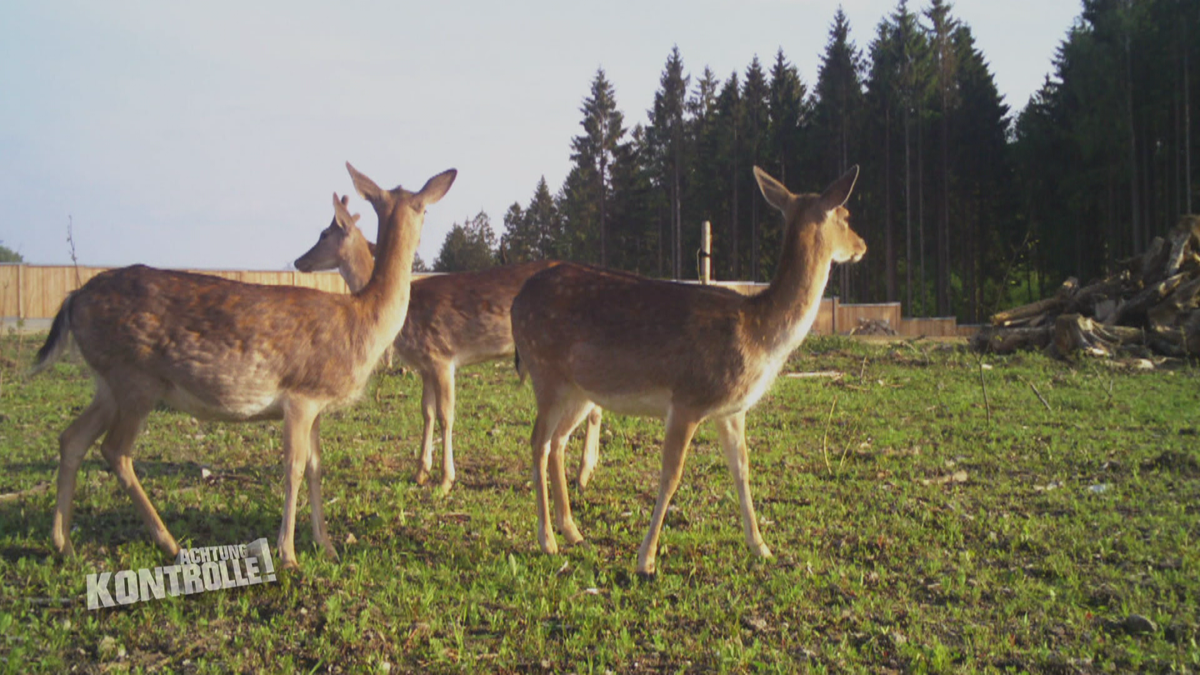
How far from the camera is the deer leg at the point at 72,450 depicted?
17.4 feet

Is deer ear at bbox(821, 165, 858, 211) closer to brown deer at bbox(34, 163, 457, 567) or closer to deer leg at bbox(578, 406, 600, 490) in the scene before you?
deer leg at bbox(578, 406, 600, 490)

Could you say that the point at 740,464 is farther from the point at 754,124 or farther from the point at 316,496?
the point at 754,124

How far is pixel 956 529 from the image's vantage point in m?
6.16

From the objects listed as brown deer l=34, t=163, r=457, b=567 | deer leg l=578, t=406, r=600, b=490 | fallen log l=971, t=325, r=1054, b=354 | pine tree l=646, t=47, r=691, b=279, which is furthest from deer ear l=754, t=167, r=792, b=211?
pine tree l=646, t=47, r=691, b=279

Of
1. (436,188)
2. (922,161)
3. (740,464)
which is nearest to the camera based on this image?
(740,464)

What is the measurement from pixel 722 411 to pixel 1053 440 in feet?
17.2

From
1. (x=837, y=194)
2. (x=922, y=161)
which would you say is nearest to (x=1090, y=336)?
(x=837, y=194)

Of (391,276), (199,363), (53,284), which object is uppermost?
(53,284)

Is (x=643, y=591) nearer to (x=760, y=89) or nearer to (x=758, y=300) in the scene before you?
(x=758, y=300)

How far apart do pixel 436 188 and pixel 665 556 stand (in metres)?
3.23

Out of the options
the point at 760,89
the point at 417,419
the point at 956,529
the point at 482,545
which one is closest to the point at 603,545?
the point at 482,545

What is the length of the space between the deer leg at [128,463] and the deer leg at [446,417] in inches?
95.4

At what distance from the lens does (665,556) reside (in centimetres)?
568

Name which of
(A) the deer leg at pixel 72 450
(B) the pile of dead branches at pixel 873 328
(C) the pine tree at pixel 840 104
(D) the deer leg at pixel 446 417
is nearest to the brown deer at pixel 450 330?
(D) the deer leg at pixel 446 417
